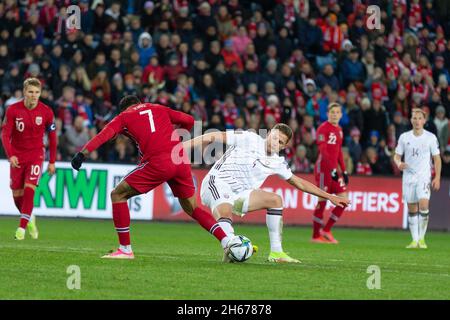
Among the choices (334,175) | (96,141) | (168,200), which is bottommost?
(168,200)

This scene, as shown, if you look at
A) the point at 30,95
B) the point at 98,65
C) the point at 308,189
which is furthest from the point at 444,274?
the point at 98,65

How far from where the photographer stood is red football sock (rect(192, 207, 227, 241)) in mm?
12484

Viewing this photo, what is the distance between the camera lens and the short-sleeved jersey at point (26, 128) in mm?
16047

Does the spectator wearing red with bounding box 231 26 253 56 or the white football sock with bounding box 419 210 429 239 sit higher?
the spectator wearing red with bounding box 231 26 253 56

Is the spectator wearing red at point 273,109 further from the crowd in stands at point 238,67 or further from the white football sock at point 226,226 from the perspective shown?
the white football sock at point 226,226

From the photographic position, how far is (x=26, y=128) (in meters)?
16.2

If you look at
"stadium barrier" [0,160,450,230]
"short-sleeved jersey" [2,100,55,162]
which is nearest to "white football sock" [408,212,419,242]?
"stadium barrier" [0,160,450,230]

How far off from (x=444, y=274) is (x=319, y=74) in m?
14.5

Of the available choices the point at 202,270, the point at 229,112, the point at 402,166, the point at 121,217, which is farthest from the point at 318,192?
the point at 229,112

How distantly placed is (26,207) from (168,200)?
7.64m

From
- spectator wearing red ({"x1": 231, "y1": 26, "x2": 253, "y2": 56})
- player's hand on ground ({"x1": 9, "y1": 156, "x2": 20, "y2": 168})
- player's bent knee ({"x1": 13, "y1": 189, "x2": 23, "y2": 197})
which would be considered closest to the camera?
player's hand on ground ({"x1": 9, "y1": 156, "x2": 20, "y2": 168})

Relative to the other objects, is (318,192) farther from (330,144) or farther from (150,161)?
(330,144)

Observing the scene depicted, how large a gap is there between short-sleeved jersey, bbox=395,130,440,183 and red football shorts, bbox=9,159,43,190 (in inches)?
239

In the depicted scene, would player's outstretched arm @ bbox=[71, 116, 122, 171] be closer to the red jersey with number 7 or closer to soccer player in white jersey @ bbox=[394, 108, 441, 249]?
the red jersey with number 7
